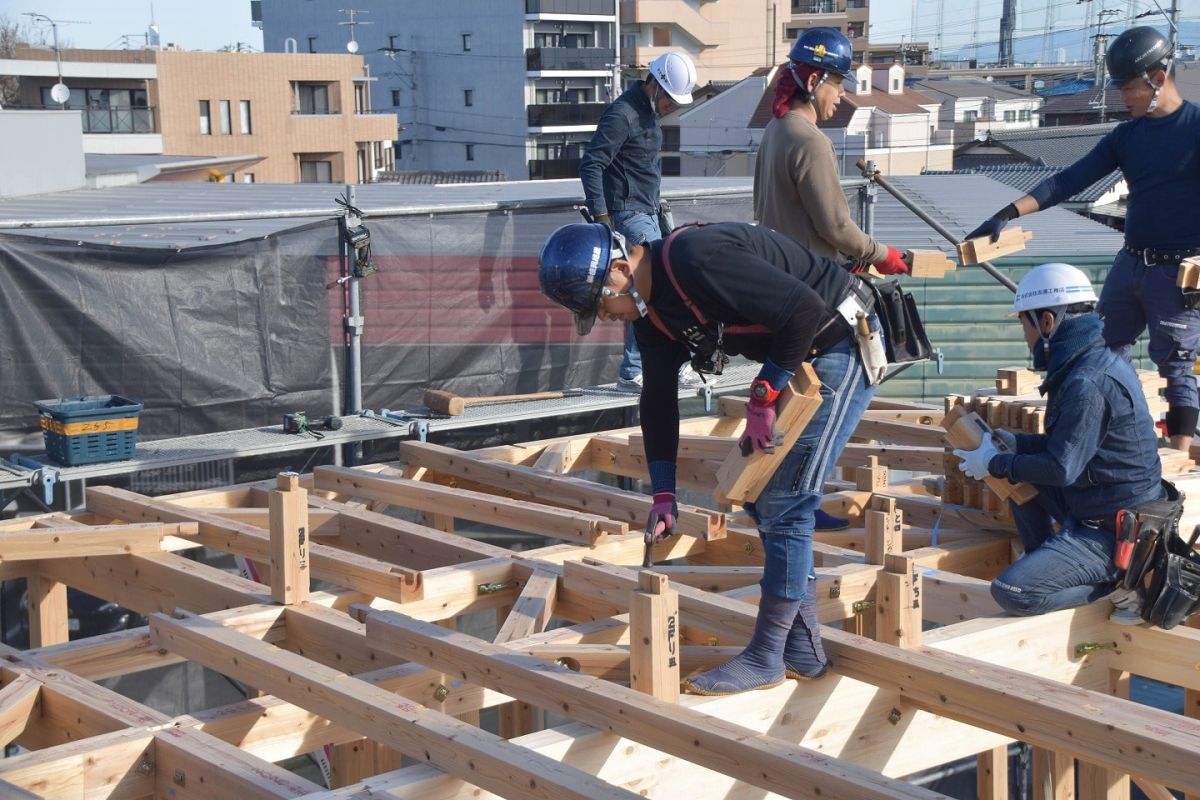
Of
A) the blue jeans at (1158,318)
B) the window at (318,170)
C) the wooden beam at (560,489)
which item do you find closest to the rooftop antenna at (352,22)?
the window at (318,170)

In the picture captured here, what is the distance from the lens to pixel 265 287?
342 inches

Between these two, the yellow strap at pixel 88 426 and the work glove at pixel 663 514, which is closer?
the work glove at pixel 663 514

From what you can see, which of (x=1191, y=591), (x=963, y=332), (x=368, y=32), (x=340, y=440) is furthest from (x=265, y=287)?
(x=368, y=32)

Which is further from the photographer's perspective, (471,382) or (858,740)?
(471,382)

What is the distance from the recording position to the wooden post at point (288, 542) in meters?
5.39

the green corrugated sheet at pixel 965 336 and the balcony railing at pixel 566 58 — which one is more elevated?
the balcony railing at pixel 566 58

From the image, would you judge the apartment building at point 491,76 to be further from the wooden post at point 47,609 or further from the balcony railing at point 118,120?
the wooden post at point 47,609

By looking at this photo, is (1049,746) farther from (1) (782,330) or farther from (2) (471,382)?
(2) (471,382)

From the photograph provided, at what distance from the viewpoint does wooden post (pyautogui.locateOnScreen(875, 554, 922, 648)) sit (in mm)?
4645

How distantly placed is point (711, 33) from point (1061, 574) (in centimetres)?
6110

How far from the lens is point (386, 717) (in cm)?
421

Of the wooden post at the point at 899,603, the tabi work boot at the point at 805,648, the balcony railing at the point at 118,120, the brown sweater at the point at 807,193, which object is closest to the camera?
the tabi work boot at the point at 805,648

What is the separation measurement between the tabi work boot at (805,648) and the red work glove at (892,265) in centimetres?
180

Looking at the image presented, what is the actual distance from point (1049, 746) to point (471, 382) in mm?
5948
